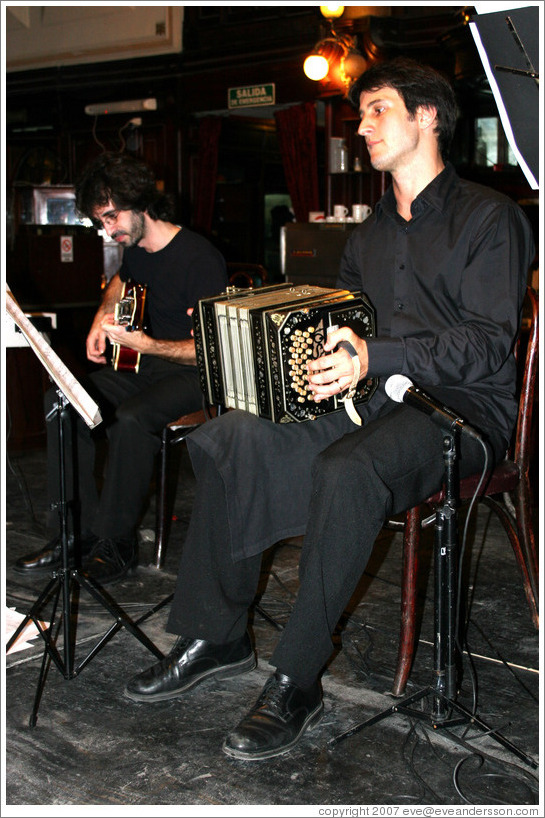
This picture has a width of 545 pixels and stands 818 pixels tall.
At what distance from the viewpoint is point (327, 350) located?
6.73 feet

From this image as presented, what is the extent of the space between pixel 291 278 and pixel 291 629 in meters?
5.59

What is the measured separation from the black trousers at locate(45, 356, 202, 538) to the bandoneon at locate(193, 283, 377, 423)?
72 centimetres

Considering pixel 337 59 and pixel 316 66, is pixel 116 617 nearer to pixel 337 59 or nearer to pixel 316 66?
pixel 316 66

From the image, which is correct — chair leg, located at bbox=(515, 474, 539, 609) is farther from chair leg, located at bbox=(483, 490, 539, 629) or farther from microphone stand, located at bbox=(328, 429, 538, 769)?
microphone stand, located at bbox=(328, 429, 538, 769)

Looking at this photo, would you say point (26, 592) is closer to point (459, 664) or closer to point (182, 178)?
point (459, 664)

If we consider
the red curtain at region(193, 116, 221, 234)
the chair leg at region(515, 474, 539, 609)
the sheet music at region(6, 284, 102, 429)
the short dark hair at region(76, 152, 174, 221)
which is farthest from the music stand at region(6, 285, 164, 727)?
the red curtain at region(193, 116, 221, 234)

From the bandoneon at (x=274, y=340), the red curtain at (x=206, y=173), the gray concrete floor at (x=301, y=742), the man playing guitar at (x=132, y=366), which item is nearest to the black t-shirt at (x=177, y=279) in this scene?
the man playing guitar at (x=132, y=366)

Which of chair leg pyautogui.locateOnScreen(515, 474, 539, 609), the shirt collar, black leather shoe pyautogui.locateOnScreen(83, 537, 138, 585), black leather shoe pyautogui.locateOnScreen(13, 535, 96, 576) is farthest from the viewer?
black leather shoe pyautogui.locateOnScreen(13, 535, 96, 576)

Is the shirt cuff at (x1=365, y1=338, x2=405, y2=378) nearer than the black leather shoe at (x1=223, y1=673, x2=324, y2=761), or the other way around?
the black leather shoe at (x1=223, y1=673, x2=324, y2=761)

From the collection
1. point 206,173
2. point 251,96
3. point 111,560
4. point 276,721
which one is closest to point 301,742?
point 276,721

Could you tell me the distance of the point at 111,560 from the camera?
9.81ft

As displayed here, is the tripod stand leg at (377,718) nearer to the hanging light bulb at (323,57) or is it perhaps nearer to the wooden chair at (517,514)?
the wooden chair at (517,514)

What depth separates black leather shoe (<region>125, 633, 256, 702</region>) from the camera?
215cm

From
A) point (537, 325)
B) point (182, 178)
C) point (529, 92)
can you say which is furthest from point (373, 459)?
point (182, 178)
